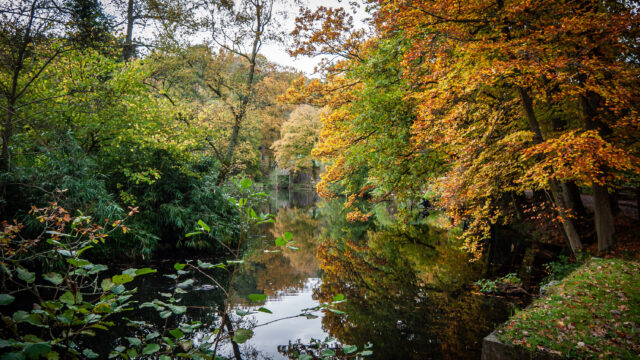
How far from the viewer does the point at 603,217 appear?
7.04m

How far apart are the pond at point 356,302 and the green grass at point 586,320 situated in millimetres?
1092

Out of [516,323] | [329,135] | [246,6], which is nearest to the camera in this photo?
[516,323]

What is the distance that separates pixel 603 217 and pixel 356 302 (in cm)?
654

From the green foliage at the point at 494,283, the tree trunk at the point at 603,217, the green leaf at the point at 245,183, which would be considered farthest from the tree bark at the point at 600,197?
the green leaf at the point at 245,183

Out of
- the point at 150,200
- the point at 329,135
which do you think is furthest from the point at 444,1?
the point at 150,200

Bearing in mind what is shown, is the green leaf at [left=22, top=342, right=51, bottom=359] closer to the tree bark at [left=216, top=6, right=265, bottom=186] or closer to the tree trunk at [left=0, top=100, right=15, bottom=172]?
the tree trunk at [left=0, top=100, right=15, bottom=172]

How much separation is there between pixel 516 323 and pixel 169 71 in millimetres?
14945

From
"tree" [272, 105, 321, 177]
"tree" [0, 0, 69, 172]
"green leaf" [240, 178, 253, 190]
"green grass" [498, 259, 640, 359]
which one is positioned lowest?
"green grass" [498, 259, 640, 359]

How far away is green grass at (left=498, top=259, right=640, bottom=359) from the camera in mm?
3234

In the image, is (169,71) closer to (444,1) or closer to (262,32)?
(262,32)

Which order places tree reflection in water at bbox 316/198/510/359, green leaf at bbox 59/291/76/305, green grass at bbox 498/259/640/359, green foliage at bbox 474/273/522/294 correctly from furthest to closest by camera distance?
green foliage at bbox 474/273/522/294
tree reflection in water at bbox 316/198/510/359
green grass at bbox 498/259/640/359
green leaf at bbox 59/291/76/305

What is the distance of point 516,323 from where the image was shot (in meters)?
3.94

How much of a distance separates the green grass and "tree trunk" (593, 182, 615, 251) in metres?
2.12

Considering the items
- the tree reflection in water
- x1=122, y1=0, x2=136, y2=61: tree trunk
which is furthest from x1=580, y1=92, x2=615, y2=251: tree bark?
x1=122, y1=0, x2=136, y2=61: tree trunk
